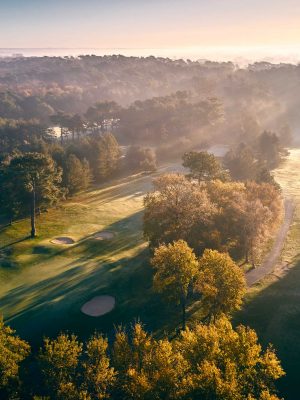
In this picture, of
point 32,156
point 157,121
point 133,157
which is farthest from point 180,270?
point 157,121

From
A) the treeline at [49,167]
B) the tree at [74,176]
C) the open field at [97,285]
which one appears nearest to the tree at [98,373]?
the open field at [97,285]

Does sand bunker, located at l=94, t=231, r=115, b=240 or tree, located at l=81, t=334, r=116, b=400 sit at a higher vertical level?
tree, located at l=81, t=334, r=116, b=400

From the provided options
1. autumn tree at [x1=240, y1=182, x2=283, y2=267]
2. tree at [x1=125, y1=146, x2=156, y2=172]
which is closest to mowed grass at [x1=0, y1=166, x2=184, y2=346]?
autumn tree at [x1=240, y1=182, x2=283, y2=267]

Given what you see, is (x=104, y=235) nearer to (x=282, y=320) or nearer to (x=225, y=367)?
(x=282, y=320)

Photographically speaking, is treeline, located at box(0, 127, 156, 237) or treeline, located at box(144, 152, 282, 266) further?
treeline, located at box(0, 127, 156, 237)

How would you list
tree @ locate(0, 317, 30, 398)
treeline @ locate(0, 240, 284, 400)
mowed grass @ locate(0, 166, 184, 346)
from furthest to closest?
mowed grass @ locate(0, 166, 184, 346)
tree @ locate(0, 317, 30, 398)
treeline @ locate(0, 240, 284, 400)

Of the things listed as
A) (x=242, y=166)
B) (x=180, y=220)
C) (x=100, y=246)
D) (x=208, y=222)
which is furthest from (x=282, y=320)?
(x=242, y=166)

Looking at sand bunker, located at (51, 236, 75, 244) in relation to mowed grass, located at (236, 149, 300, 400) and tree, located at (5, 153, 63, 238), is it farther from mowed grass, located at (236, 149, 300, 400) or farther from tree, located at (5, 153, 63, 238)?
mowed grass, located at (236, 149, 300, 400)
